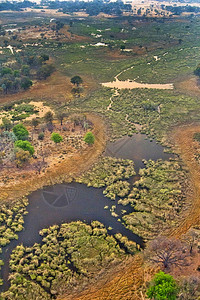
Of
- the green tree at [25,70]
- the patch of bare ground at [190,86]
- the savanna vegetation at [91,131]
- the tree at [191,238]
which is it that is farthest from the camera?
the green tree at [25,70]

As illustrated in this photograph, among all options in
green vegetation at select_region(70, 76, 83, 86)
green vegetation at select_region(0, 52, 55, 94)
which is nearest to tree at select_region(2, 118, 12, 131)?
green vegetation at select_region(0, 52, 55, 94)

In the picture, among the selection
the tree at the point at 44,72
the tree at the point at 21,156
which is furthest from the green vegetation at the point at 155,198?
Answer: the tree at the point at 44,72

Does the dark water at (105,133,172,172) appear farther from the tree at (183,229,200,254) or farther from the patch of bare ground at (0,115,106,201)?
the tree at (183,229,200,254)

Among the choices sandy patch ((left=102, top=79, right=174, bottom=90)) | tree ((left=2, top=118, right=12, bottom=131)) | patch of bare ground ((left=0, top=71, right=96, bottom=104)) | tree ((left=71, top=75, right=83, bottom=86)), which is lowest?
tree ((left=2, top=118, right=12, bottom=131))

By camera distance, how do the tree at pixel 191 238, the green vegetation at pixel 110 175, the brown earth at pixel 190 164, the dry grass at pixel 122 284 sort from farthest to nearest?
the green vegetation at pixel 110 175, the brown earth at pixel 190 164, the tree at pixel 191 238, the dry grass at pixel 122 284

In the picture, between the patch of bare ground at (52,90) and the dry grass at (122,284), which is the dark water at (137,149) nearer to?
the dry grass at (122,284)

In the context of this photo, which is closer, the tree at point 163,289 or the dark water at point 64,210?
the tree at point 163,289

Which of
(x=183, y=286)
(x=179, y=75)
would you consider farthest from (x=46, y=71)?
(x=183, y=286)

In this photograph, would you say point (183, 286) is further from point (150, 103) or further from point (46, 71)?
point (46, 71)
